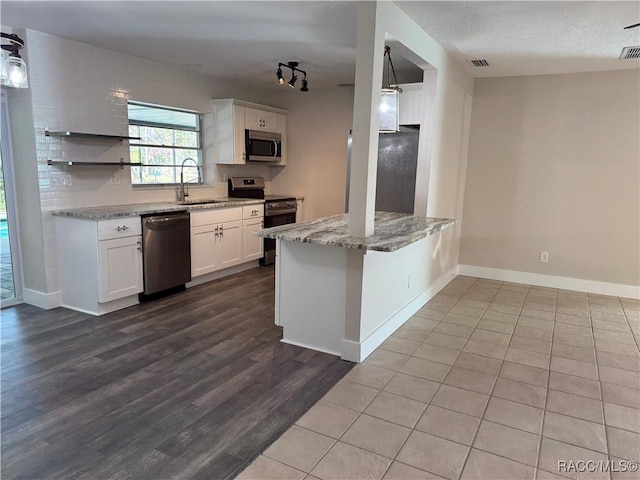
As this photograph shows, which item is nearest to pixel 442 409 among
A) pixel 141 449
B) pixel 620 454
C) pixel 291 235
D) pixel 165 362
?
pixel 620 454

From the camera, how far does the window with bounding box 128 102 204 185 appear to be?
470cm

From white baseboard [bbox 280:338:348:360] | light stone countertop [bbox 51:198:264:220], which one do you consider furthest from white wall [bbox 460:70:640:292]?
light stone countertop [bbox 51:198:264:220]

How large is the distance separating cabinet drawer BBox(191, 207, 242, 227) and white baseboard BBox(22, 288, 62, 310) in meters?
1.42

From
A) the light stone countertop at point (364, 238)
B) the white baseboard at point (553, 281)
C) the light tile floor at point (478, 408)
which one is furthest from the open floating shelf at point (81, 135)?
the white baseboard at point (553, 281)

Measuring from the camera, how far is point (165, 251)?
4172 millimetres

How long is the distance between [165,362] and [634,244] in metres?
4.88

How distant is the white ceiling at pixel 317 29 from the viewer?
2865 mm

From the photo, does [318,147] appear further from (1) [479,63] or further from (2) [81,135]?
(2) [81,135]

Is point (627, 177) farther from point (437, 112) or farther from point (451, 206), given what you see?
point (437, 112)

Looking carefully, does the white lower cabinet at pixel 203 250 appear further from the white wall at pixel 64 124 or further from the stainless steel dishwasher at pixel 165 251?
the white wall at pixel 64 124

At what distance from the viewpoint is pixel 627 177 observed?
179 inches

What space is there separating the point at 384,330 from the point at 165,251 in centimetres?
231

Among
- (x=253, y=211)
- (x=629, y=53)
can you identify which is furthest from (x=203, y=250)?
(x=629, y=53)

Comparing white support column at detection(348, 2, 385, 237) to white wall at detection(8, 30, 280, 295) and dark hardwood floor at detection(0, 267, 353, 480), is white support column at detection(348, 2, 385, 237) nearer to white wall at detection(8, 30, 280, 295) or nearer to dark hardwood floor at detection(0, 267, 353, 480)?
dark hardwood floor at detection(0, 267, 353, 480)
